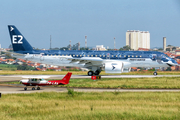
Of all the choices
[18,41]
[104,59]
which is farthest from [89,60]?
[18,41]

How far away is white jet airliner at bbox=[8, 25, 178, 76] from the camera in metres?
53.2

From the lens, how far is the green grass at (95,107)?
1844 cm

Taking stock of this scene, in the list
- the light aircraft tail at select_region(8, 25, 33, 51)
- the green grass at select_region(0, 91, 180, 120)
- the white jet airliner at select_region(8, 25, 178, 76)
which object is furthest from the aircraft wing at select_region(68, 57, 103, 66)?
the green grass at select_region(0, 91, 180, 120)

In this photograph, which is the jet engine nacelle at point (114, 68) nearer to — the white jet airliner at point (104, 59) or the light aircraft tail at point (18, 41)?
the white jet airliner at point (104, 59)

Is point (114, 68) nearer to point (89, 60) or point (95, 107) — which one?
point (89, 60)

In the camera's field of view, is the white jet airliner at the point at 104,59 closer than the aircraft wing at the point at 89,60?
No

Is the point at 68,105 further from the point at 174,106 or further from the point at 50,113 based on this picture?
the point at 174,106

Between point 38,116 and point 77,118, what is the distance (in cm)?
262

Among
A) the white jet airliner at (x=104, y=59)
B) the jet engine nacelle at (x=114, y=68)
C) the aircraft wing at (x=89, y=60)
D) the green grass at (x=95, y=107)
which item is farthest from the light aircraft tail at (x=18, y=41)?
the green grass at (x=95, y=107)

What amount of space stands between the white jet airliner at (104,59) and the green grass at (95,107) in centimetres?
2454

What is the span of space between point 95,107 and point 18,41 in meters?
39.8

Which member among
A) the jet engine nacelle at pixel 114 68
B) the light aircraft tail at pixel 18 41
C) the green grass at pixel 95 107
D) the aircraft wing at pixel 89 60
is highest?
the light aircraft tail at pixel 18 41

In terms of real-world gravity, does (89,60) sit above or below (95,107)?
above

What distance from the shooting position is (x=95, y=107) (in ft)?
71.7
